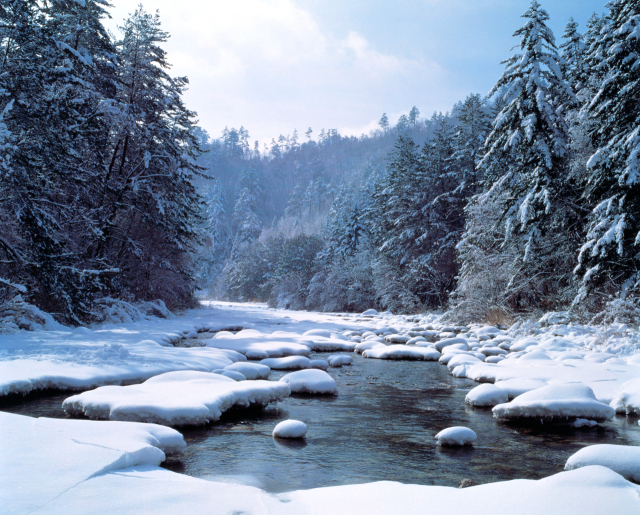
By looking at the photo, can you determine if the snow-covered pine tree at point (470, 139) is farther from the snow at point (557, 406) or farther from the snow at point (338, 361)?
the snow at point (557, 406)

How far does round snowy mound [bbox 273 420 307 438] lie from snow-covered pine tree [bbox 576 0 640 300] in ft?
30.3

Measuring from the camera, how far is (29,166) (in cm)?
979

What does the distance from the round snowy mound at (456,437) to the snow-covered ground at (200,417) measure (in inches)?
40.1

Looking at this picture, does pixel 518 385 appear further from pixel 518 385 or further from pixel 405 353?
pixel 405 353

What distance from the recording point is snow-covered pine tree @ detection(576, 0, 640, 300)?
1073 cm

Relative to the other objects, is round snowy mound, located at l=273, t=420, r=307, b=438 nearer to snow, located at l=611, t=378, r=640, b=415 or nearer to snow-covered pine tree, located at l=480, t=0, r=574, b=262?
snow, located at l=611, t=378, r=640, b=415

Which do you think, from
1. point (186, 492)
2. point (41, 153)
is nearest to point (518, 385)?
point (186, 492)

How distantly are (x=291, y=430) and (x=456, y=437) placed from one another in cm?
165

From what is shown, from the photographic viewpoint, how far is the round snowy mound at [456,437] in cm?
447

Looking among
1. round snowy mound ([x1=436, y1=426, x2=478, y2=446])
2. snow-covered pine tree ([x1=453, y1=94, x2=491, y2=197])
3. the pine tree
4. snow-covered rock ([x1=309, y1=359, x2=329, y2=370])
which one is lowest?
snow-covered rock ([x1=309, y1=359, x2=329, y2=370])

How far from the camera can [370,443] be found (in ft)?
15.0

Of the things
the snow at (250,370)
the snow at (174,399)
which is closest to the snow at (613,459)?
the snow at (174,399)

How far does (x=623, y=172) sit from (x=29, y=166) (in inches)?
527

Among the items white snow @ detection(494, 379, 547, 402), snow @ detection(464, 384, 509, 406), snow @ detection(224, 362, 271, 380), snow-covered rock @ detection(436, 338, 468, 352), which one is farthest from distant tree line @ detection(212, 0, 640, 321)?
snow @ detection(224, 362, 271, 380)
